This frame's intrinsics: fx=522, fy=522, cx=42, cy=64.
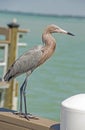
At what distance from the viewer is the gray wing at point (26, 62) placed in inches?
153

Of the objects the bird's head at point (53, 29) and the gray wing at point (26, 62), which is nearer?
the bird's head at point (53, 29)

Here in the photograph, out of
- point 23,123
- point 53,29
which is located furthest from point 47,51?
point 23,123

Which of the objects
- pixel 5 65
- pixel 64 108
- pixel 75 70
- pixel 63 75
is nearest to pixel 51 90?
pixel 63 75

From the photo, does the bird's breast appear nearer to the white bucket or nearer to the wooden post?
the white bucket

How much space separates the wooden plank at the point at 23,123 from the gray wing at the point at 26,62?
0.94 meters

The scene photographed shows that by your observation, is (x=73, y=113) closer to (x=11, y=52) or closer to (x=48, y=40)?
(x=48, y=40)

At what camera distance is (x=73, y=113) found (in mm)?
2342

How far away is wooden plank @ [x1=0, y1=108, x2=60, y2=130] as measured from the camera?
2701mm

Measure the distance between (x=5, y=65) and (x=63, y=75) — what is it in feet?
56.2

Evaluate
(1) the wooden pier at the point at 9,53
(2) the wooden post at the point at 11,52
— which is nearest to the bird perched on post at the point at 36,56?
(1) the wooden pier at the point at 9,53

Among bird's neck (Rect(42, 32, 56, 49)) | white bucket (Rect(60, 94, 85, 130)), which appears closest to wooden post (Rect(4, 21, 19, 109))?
bird's neck (Rect(42, 32, 56, 49))

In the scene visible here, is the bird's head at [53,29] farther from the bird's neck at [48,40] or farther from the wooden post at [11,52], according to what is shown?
the wooden post at [11,52]

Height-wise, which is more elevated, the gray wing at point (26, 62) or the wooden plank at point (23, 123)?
the gray wing at point (26, 62)

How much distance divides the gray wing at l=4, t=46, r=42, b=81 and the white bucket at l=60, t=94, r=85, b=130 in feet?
4.83
